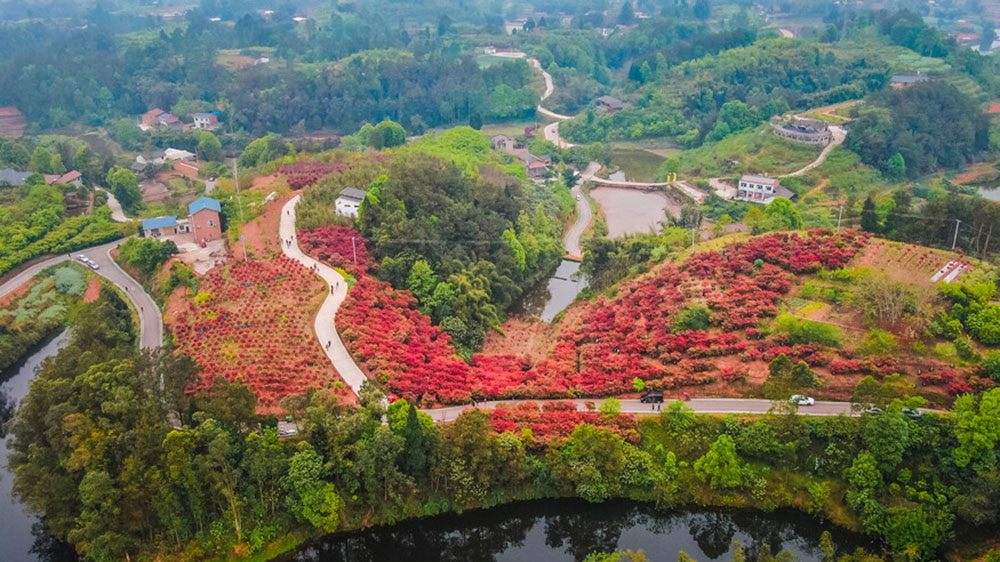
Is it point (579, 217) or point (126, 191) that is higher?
point (126, 191)

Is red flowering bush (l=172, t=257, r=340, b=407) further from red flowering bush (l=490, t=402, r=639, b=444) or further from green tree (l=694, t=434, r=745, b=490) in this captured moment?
green tree (l=694, t=434, r=745, b=490)

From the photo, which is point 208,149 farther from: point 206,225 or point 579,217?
point 579,217

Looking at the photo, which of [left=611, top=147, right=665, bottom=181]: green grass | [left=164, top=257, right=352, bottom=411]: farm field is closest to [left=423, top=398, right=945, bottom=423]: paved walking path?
[left=164, top=257, right=352, bottom=411]: farm field

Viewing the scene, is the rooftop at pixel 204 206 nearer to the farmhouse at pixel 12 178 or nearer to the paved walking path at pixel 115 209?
the paved walking path at pixel 115 209

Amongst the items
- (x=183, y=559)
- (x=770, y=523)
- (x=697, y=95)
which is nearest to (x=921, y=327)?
(x=770, y=523)

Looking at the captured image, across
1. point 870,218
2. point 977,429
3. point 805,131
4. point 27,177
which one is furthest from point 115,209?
point 805,131

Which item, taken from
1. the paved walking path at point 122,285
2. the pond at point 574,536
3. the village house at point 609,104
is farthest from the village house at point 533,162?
the pond at point 574,536

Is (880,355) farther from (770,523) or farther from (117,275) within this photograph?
(117,275)
